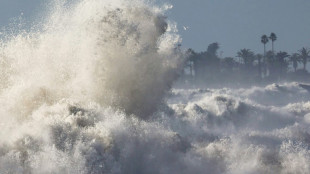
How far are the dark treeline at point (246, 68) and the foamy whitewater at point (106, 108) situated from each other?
84861 millimetres

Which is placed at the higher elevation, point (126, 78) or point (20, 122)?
point (126, 78)

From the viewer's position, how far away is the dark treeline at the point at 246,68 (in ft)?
471

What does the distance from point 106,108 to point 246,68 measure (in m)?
111

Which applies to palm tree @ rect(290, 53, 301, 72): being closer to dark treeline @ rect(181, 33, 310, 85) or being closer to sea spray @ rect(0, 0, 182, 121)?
dark treeline @ rect(181, 33, 310, 85)

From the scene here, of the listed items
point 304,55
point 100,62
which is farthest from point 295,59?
point 100,62

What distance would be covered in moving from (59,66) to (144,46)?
280 inches

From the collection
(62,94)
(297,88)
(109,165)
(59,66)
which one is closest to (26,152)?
(109,165)

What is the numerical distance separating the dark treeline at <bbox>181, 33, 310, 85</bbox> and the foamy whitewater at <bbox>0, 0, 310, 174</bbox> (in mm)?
84861

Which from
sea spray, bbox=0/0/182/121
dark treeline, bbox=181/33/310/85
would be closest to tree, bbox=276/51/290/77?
dark treeline, bbox=181/33/310/85

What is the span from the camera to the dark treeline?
144 m

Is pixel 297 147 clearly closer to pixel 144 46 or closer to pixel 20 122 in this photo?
pixel 144 46

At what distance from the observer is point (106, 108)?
42.2 metres

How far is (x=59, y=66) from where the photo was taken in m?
47.3

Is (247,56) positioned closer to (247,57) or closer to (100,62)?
(247,57)
